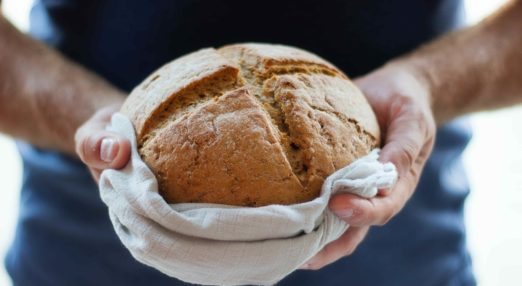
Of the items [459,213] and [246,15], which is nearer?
[246,15]

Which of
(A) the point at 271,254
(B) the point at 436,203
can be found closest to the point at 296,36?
(B) the point at 436,203

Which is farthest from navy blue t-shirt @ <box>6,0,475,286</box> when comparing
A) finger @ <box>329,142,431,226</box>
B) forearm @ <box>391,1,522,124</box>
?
finger @ <box>329,142,431,226</box>

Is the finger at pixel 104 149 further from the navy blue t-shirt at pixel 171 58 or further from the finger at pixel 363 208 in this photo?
the navy blue t-shirt at pixel 171 58

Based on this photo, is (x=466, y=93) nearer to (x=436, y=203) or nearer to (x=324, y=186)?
(x=436, y=203)

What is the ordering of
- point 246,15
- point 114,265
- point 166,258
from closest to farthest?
point 166,258, point 246,15, point 114,265

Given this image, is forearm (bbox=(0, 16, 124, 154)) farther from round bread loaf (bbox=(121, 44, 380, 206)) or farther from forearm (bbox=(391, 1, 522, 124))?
forearm (bbox=(391, 1, 522, 124))

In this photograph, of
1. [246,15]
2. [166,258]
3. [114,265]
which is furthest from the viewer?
[114,265]
